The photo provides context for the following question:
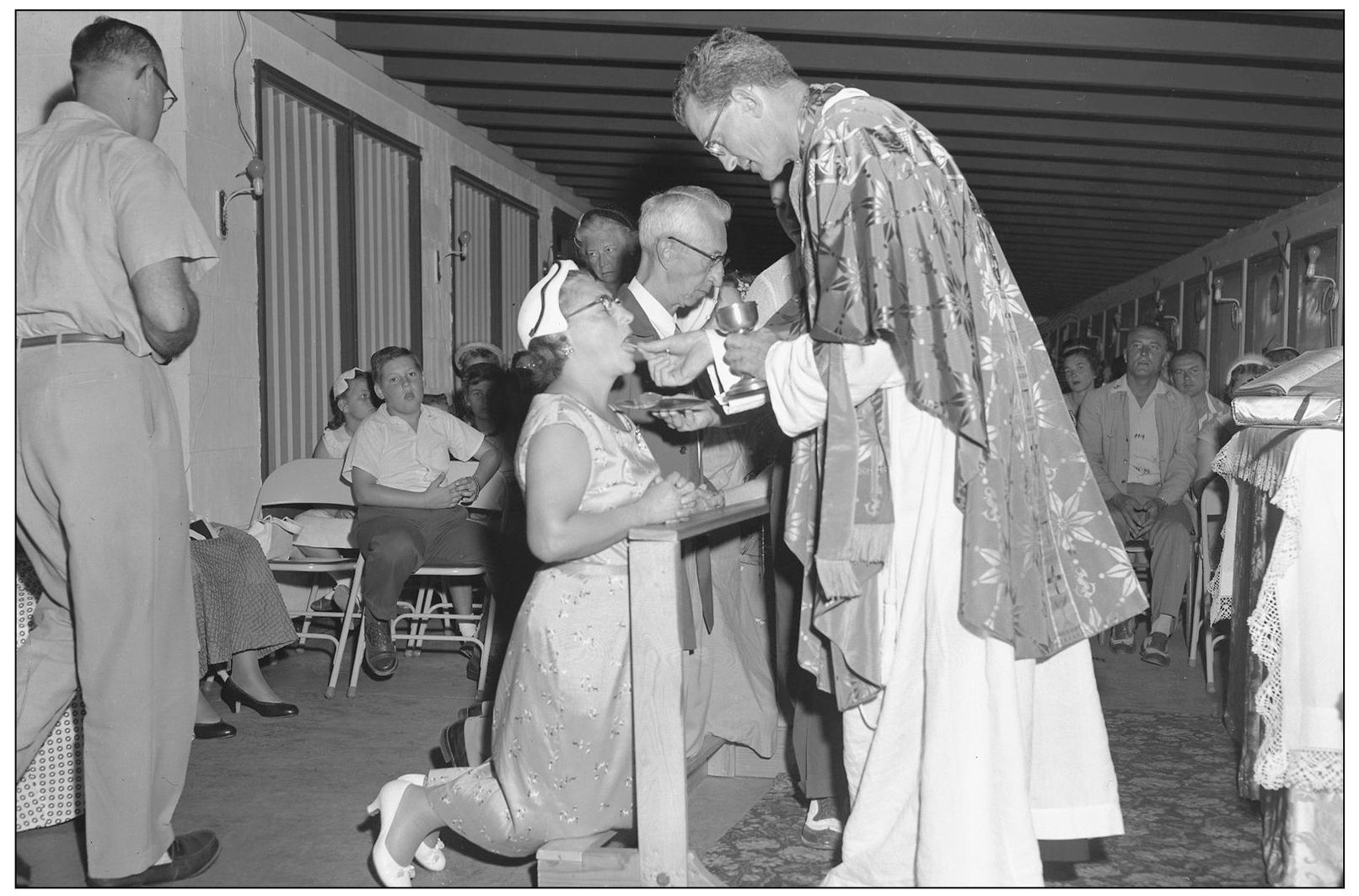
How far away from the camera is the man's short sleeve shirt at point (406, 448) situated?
5.18 m

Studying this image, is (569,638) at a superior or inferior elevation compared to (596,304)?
inferior

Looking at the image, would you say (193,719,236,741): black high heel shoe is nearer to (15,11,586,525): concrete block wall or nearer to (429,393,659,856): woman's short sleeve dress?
(15,11,586,525): concrete block wall

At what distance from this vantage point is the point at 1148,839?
2.87 meters

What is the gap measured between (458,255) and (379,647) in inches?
152

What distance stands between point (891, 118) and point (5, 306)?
1.80 meters

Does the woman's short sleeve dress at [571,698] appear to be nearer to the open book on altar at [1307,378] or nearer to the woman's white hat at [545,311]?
the woman's white hat at [545,311]

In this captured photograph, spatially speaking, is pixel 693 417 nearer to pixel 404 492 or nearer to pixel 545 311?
pixel 545 311

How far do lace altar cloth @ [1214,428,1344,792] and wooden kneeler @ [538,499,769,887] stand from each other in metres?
1.11

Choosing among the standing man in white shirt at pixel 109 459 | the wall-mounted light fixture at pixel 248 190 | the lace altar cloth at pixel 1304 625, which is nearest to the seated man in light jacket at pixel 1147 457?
the lace altar cloth at pixel 1304 625

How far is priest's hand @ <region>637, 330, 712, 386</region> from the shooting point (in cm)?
247

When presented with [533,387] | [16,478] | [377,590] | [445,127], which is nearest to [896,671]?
[533,387]

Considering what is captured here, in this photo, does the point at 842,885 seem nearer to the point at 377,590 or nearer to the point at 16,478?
the point at 16,478

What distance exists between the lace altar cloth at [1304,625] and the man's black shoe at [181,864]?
2232mm

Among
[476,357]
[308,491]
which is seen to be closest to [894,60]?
[476,357]
